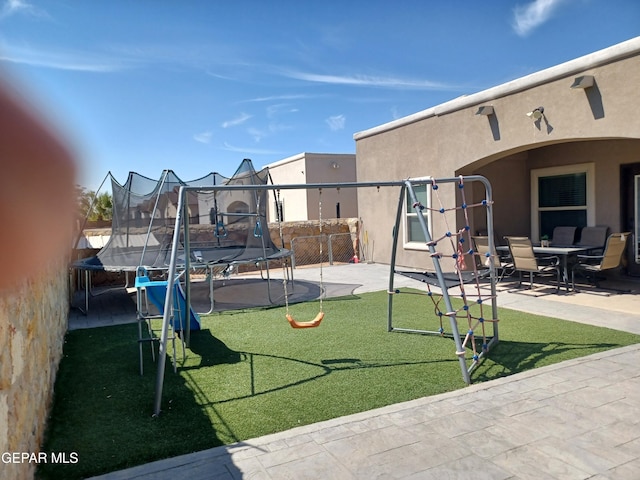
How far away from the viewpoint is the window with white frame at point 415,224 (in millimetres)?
10312

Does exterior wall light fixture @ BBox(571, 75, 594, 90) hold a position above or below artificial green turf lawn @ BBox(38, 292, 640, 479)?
above

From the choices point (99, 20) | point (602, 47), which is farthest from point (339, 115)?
point (99, 20)

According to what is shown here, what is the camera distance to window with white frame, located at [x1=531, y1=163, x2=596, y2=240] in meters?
9.07

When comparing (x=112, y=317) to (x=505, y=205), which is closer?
(x=112, y=317)

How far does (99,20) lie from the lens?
124 inches

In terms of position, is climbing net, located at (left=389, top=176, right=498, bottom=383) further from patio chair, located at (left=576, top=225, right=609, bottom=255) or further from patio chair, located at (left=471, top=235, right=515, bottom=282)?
patio chair, located at (left=576, top=225, right=609, bottom=255)

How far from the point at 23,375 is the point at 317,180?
18.1 m

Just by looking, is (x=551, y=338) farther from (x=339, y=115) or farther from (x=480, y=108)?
(x=339, y=115)

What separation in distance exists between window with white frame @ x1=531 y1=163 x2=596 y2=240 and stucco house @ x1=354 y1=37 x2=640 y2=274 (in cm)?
2

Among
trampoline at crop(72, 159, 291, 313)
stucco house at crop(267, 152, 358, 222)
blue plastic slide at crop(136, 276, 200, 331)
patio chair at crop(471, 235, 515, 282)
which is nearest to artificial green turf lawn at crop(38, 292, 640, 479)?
blue plastic slide at crop(136, 276, 200, 331)

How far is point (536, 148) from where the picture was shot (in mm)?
9750

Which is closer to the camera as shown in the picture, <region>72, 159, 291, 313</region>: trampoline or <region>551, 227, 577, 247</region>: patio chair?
<region>72, 159, 291, 313</region>: trampoline

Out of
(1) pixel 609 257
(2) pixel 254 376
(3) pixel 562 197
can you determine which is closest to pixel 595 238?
(3) pixel 562 197

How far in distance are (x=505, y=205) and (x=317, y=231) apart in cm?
603
